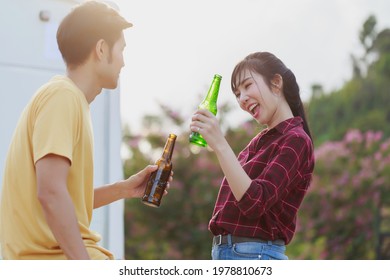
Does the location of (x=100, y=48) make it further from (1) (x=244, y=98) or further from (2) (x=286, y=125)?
(2) (x=286, y=125)

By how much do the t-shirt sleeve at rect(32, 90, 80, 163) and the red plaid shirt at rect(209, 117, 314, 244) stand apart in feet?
1.96

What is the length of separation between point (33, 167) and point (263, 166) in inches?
31.9

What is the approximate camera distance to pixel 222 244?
2531mm

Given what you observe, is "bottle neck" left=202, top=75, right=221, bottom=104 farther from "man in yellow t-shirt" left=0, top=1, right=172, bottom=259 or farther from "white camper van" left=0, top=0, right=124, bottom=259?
"white camper van" left=0, top=0, right=124, bottom=259

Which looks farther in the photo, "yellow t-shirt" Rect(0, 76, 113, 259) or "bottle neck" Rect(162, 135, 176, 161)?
"bottle neck" Rect(162, 135, 176, 161)

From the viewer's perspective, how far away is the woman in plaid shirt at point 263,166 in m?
2.36

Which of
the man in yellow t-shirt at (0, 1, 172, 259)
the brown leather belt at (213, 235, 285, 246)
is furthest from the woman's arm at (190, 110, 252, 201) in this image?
the man in yellow t-shirt at (0, 1, 172, 259)

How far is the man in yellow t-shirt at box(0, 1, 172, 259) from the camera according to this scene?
199 cm

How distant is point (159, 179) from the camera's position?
261 cm

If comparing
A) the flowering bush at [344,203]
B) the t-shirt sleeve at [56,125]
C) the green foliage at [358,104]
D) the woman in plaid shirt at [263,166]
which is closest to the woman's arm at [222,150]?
the woman in plaid shirt at [263,166]

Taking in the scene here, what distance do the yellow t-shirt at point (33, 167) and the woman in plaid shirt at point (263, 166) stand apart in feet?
1.29

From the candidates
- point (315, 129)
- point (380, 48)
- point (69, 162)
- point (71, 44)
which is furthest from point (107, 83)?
point (380, 48)

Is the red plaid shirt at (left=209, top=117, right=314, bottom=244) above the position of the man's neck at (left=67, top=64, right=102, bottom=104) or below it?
below

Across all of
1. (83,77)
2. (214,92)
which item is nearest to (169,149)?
(214,92)
